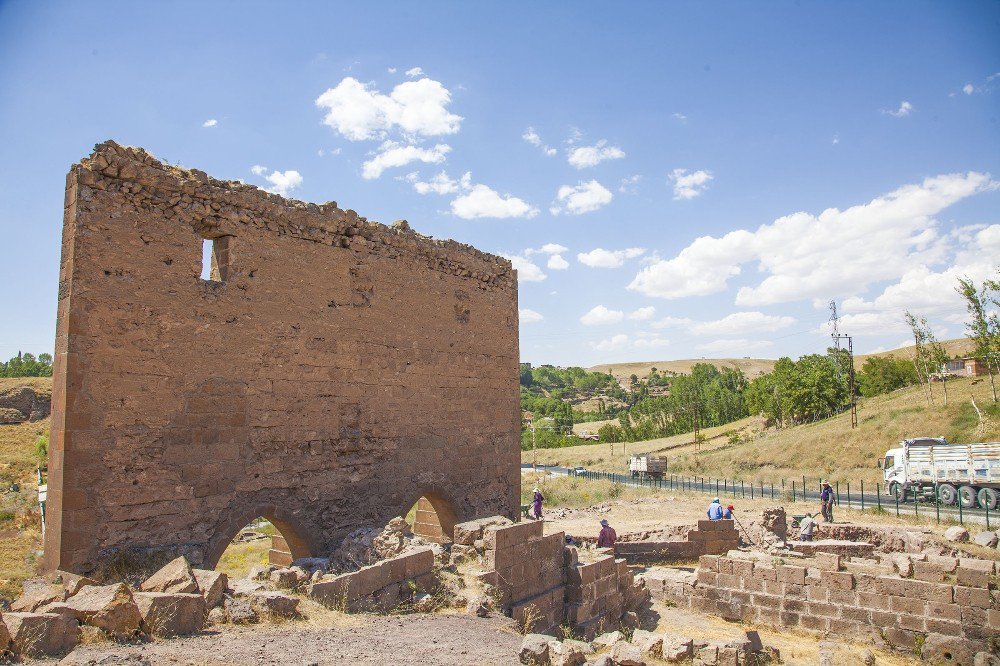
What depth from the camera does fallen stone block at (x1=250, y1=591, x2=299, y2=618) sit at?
22.0 ft

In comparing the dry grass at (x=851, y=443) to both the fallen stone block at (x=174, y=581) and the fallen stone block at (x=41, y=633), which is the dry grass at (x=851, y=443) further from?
the fallen stone block at (x=41, y=633)

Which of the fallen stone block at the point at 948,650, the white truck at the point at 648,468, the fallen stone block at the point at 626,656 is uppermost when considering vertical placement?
the fallen stone block at the point at 626,656

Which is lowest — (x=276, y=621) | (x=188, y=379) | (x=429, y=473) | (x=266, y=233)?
(x=276, y=621)

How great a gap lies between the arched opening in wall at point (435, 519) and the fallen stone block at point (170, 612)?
6.70m

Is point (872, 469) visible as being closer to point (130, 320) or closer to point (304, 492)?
point (304, 492)

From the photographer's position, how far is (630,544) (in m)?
16.5

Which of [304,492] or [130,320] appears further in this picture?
[304,492]

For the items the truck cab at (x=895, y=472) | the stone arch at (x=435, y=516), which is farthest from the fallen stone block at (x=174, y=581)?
the truck cab at (x=895, y=472)

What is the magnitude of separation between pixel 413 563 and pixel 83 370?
4777 millimetres

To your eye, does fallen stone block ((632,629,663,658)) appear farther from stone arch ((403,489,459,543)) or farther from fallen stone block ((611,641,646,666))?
stone arch ((403,489,459,543))

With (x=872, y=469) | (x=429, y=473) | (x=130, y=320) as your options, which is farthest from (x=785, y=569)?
(x=872, y=469)

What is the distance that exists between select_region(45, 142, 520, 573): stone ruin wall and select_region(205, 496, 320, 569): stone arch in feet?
0.08

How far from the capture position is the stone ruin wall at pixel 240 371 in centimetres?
777

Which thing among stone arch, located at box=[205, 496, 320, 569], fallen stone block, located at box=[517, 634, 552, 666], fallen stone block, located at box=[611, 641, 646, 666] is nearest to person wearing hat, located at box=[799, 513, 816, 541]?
fallen stone block, located at box=[611, 641, 646, 666]
